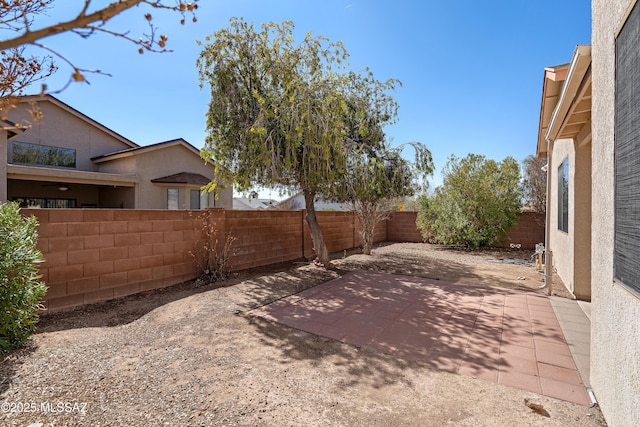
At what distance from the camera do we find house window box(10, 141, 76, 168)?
43.3 ft

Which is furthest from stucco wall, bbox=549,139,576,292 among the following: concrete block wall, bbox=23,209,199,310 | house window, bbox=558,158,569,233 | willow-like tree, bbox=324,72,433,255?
concrete block wall, bbox=23,209,199,310

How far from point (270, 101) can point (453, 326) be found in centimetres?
565

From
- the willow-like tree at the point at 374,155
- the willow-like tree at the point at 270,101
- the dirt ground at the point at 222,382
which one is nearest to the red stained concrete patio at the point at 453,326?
the dirt ground at the point at 222,382

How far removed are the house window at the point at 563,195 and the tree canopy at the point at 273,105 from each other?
4.98 meters

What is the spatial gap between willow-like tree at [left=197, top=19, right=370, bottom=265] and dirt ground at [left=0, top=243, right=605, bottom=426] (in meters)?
3.41

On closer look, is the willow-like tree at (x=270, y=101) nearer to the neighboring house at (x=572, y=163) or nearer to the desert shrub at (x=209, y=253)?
the desert shrub at (x=209, y=253)

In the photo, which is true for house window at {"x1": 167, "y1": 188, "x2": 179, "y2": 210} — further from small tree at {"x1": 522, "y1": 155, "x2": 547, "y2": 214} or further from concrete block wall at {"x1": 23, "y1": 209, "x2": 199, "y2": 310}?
small tree at {"x1": 522, "y1": 155, "x2": 547, "y2": 214}

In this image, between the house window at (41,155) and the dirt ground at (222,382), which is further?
the house window at (41,155)

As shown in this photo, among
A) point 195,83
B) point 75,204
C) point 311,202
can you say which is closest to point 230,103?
point 195,83

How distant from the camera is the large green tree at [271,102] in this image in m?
6.37

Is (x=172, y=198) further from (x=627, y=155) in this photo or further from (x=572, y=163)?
(x=627, y=155)

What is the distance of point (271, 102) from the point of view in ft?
22.0

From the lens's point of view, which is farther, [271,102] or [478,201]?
[478,201]

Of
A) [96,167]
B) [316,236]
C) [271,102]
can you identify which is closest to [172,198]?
[96,167]
